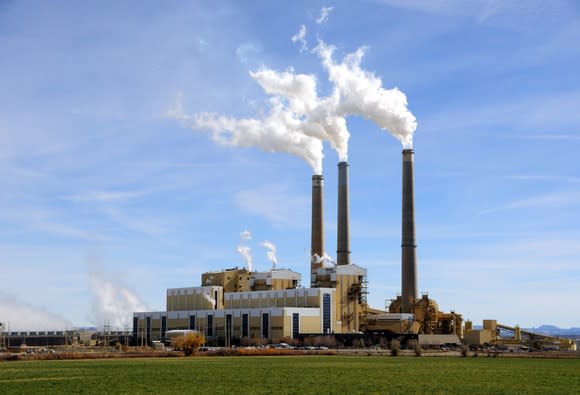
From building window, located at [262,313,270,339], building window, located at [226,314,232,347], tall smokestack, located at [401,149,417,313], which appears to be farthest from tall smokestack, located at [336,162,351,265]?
building window, located at [226,314,232,347]

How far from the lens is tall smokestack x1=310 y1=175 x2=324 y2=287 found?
4471 inches

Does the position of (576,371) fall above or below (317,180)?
below

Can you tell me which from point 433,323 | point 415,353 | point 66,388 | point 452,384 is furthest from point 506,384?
point 433,323

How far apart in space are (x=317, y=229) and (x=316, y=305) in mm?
10971

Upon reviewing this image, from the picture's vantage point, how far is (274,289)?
12156 cm

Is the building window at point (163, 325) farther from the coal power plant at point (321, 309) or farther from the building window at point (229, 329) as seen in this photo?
the building window at point (229, 329)

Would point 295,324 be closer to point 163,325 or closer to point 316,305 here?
point 316,305

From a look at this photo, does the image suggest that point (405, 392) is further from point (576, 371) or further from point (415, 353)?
point (415, 353)

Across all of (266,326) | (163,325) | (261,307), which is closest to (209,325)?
(261,307)

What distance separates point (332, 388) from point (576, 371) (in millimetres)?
24993

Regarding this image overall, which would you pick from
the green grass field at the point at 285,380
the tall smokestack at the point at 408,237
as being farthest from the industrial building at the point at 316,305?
the green grass field at the point at 285,380

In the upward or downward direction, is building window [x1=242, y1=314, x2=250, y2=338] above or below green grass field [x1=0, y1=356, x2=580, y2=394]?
above

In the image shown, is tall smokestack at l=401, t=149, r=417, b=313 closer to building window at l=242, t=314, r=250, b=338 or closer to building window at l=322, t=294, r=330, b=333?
building window at l=322, t=294, r=330, b=333

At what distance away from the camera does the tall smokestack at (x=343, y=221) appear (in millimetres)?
112562
